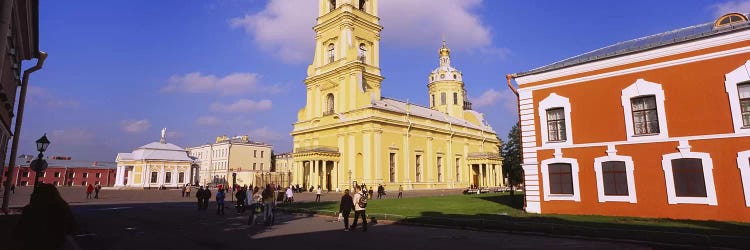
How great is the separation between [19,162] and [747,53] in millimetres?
114695

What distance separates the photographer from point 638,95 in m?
15.5

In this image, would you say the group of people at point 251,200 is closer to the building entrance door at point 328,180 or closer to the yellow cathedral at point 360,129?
the yellow cathedral at point 360,129

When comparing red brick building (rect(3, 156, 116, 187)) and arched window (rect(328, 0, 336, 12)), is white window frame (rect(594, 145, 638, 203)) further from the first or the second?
red brick building (rect(3, 156, 116, 187))

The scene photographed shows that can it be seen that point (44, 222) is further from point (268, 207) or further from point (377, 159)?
point (377, 159)

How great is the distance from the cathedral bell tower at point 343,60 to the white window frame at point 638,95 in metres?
31.9

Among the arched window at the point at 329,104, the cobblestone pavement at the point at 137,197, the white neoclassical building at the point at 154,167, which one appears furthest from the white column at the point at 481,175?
the white neoclassical building at the point at 154,167

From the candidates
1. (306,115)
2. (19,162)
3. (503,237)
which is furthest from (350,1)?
(19,162)

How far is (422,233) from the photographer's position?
12.7 meters

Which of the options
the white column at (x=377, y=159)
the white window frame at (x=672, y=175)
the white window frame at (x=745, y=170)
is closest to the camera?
the white window frame at (x=745, y=170)

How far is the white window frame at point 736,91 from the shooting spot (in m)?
13.4

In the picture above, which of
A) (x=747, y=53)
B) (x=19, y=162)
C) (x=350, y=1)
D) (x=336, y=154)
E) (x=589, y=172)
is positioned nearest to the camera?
(x=747, y=53)

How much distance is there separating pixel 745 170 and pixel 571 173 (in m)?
5.35

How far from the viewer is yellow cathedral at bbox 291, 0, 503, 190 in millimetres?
46000

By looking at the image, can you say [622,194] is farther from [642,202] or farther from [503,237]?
[503,237]
